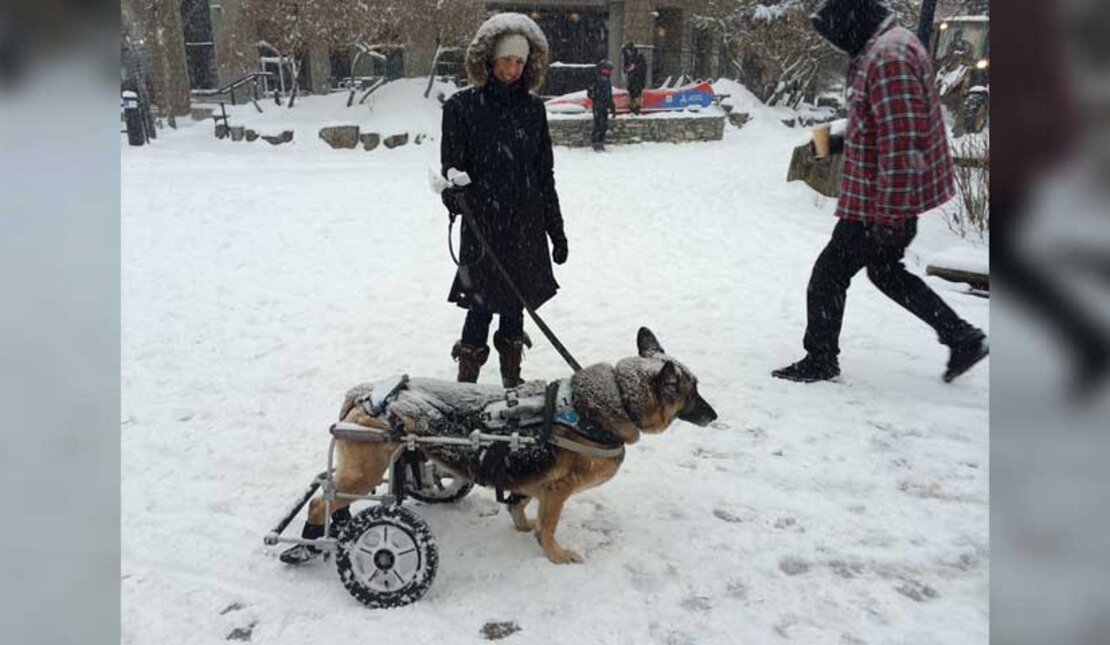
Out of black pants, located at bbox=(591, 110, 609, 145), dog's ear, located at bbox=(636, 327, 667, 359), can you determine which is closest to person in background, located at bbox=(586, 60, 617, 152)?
black pants, located at bbox=(591, 110, 609, 145)

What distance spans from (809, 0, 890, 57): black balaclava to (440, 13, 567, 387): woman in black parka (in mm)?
1636

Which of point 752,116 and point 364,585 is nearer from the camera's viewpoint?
point 364,585

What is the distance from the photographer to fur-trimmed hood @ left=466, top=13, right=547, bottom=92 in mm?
3730

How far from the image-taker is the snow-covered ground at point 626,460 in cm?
273

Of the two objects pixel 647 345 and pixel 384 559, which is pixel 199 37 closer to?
pixel 647 345

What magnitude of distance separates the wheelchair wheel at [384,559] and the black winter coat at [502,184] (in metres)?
1.70

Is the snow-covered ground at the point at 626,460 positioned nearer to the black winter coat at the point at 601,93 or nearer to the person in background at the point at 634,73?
the black winter coat at the point at 601,93

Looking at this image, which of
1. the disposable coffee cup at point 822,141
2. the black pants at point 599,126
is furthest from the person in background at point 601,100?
the disposable coffee cup at point 822,141

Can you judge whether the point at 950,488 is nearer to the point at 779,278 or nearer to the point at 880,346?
the point at 880,346

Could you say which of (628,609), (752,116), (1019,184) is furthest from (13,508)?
(752,116)

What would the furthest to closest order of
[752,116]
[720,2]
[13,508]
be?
[720,2] → [752,116] → [13,508]

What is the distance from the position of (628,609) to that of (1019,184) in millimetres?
2390

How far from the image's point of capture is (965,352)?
4.45 m

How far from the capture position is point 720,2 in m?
25.1
